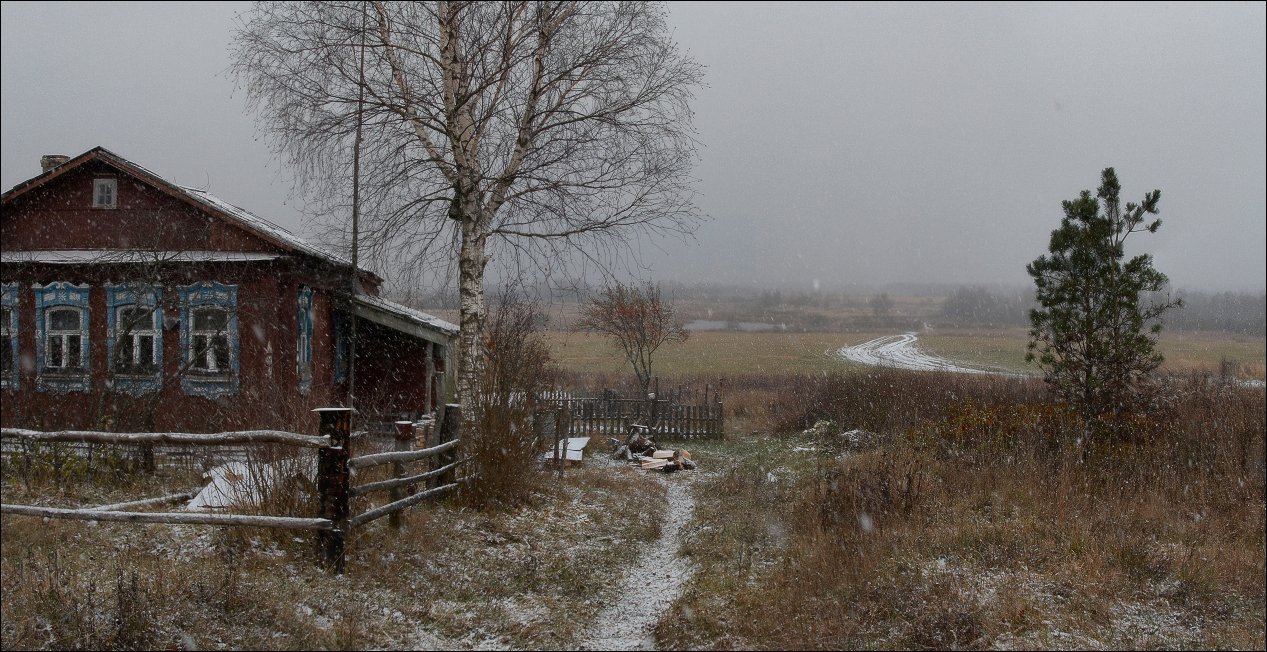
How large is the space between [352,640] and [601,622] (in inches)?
80.7

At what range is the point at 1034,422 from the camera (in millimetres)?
11695

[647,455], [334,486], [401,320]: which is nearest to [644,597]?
[334,486]

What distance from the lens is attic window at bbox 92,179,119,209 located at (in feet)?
50.5

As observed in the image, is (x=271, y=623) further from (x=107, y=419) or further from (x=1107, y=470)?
(x=1107, y=470)

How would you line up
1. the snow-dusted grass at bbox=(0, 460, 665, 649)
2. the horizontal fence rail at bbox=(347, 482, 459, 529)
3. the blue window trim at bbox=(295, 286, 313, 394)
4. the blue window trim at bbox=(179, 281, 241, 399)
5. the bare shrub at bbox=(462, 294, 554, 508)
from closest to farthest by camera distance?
the snow-dusted grass at bbox=(0, 460, 665, 649), the horizontal fence rail at bbox=(347, 482, 459, 529), the bare shrub at bbox=(462, 294, 554, 508), the blue window trim at bbox=(179, 281, 241, 399), the blue window trim at bbox=(295, 286, 313, 394)

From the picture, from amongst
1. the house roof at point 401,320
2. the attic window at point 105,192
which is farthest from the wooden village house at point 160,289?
the house roof at point 401,320

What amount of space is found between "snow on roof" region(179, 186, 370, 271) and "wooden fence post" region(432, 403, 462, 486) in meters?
5.68

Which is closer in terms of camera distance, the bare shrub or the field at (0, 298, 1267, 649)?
the field at (0, 298, 1267, 649)

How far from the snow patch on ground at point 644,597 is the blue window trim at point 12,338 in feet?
31.4

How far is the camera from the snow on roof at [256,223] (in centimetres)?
1491

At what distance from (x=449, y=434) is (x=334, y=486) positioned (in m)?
3.01

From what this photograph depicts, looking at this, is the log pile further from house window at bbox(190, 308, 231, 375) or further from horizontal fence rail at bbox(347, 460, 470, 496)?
house window at bbox(190, 308, 231, 375)

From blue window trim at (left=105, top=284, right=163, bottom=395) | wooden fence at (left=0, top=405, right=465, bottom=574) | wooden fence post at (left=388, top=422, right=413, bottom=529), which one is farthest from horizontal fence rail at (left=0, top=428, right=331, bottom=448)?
blue window trim at (left=105, top=284, right=163, bottom=395)

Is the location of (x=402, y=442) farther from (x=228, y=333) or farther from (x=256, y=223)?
(x=256, y=223)
